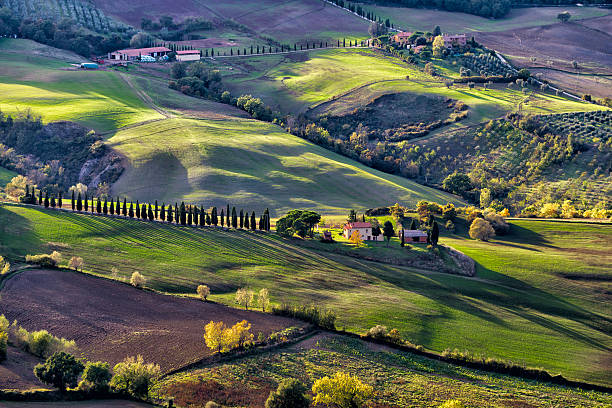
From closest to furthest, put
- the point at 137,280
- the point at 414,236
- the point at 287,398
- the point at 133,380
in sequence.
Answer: the point at 287,398 → the point at 133,380 → the point at 137,280 → the point at 414,236

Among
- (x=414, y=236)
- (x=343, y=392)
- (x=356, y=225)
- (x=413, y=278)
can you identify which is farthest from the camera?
(x=356, y=225)

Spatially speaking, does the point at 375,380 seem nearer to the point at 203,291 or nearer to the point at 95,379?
the point at 203,291

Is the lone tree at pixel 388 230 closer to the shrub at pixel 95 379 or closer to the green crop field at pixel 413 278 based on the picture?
the green crop field at pixel 413 278

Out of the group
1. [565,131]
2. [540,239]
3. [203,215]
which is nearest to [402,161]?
[565,131]

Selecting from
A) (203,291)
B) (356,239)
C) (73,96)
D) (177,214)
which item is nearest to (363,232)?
(356,239)

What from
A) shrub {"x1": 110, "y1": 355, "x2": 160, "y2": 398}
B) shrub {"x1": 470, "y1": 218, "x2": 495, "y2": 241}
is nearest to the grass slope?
shrub {"x1": 470, "y1": 218, "x2": 495, "y2": 241}

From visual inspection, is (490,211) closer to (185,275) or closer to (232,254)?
(232,254)
